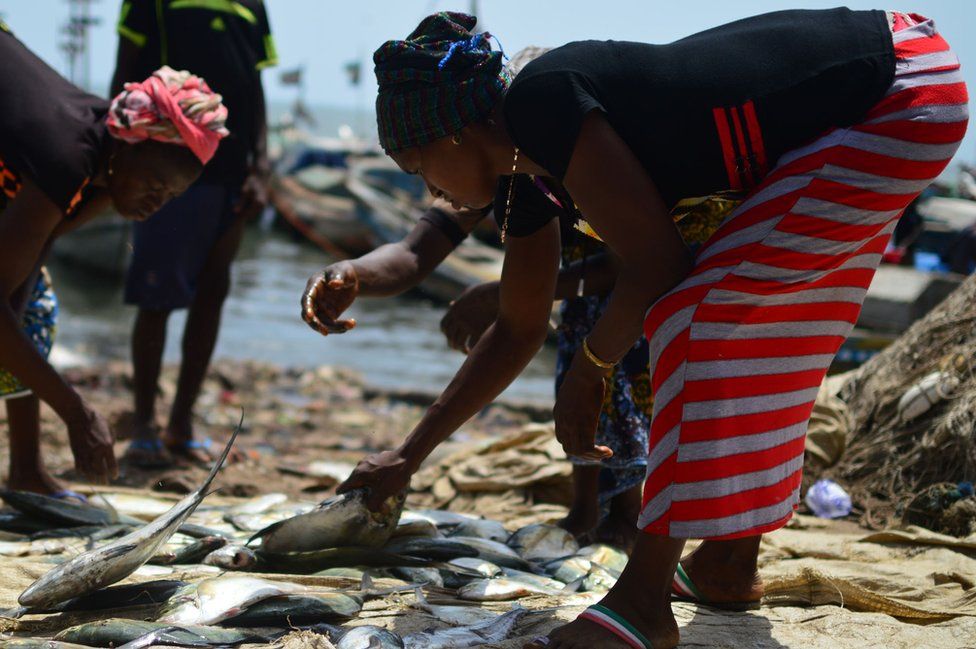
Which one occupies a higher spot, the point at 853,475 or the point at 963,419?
the point at 963,419

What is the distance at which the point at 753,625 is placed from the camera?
9.09 feet

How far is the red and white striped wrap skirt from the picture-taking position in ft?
7.48

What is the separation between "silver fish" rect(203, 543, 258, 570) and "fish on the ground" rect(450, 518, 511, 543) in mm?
848

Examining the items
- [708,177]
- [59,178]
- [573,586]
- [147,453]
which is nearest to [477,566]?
[573,586]

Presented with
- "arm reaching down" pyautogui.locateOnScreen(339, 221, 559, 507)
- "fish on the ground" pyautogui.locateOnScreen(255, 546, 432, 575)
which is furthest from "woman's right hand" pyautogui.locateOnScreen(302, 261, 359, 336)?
"fish on the ground" pyautogui.locateOnScreen(255, 546, 432, 575)

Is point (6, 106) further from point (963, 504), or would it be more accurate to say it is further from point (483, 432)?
point (483, 432)

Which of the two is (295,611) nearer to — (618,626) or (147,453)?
(618,626)

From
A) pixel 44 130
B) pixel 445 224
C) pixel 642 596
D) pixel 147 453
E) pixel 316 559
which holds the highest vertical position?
pixel 44 130

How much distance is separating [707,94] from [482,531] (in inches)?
77.0

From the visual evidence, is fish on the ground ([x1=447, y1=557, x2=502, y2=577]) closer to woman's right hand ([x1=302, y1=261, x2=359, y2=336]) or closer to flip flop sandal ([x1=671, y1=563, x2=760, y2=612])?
flip flop sandal ([x1=671, y1=563, x2=760, y2=612])

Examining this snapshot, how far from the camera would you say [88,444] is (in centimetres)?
329

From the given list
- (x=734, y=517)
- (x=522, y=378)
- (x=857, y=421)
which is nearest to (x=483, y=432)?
(x=857, y=421)

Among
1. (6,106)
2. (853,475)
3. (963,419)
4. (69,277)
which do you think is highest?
(6,106)

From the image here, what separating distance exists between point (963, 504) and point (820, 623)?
53.7 inches
